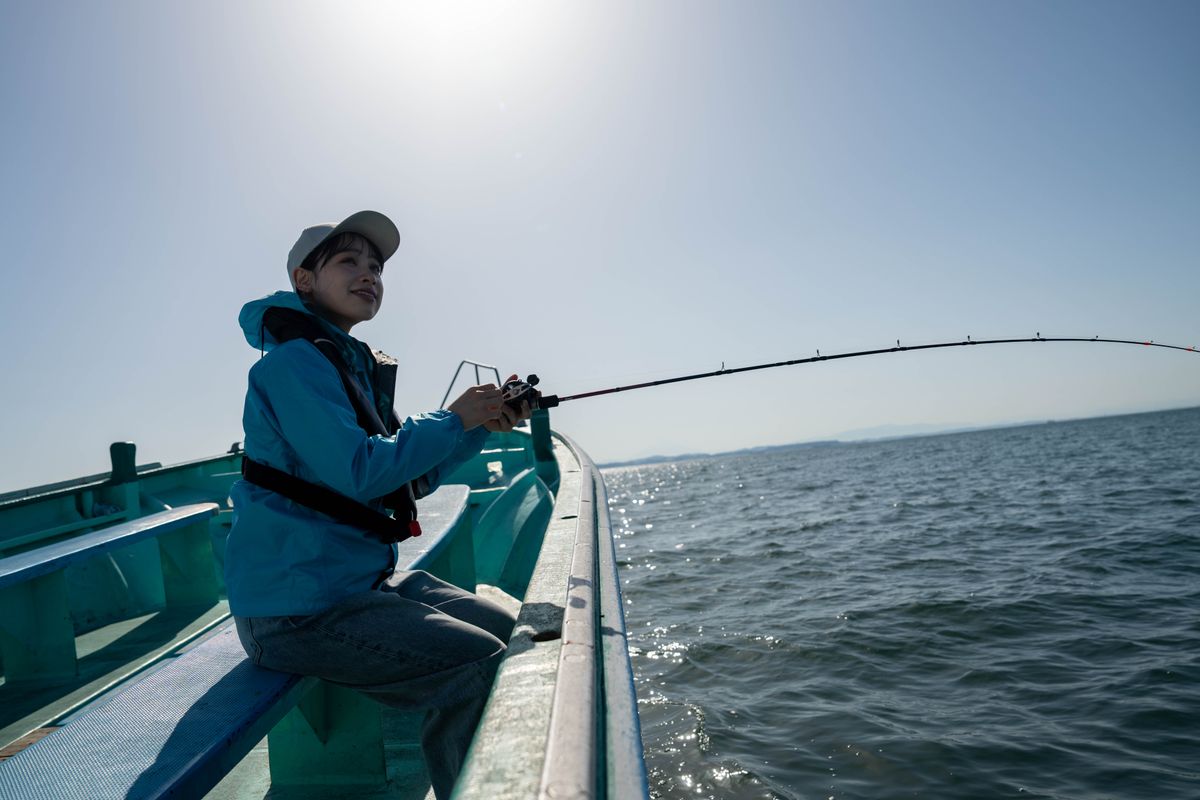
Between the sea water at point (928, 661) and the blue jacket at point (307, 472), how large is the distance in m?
2.59

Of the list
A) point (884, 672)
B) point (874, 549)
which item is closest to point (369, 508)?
point (884, 672)

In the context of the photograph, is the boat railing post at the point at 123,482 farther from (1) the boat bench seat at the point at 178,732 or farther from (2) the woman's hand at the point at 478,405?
(2) the woman's hand at the point at 478,405

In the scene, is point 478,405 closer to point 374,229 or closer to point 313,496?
point 313,496

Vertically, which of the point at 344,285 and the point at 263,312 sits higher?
the point at 344,285

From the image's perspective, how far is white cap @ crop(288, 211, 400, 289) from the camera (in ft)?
7.08

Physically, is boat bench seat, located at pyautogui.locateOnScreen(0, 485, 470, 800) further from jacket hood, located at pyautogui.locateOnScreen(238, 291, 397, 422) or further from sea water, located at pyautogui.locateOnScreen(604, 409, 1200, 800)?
sea water, located at pyautogui.locateOnScreen(604, 409, 1200, 800)

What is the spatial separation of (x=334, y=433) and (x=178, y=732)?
75cm

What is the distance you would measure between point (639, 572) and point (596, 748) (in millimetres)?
8606

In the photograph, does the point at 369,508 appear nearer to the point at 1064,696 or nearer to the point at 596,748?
the point at 596,748

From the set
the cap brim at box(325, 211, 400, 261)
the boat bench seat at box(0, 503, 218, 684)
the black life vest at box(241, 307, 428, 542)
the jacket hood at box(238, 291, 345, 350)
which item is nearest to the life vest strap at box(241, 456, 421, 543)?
the black life vest at box(241, 307, 428, 542)

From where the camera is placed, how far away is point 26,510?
5.54 meters

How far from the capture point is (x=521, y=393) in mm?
2301

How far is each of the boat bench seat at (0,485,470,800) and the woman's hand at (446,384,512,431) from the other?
84 centimetres

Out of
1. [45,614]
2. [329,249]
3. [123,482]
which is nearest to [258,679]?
[329,249]
